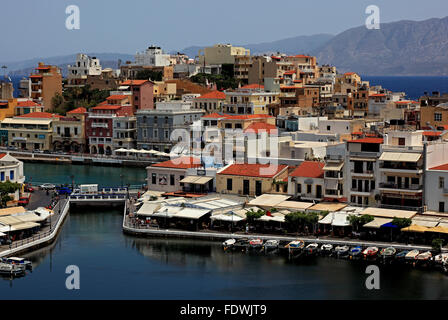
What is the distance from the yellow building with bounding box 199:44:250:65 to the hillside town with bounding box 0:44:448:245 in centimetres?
14

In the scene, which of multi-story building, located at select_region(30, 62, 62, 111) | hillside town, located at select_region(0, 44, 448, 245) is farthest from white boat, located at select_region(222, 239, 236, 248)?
multi-story building, located at select_region(30, 62, 62, 111)

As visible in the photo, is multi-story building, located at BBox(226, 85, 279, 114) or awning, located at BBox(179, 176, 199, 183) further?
multi-story building, located at BBox(226, 85, 279, 114)

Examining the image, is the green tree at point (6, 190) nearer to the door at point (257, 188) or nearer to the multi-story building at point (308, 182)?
the door at point (257, 188)

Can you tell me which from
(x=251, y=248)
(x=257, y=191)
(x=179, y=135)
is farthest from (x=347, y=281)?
(x=179, y=135)

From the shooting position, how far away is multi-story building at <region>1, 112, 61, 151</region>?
77.6 meters

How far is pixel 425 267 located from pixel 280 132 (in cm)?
2327

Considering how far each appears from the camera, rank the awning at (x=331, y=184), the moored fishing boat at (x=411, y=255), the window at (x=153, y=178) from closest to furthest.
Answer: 1. the moored fishing boat at (x=411, y=255)
2. the awning at (x=331, y=184)
3. the window at (x=153, y=178)

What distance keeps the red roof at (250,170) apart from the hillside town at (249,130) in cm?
6

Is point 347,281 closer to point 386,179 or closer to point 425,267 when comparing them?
point 425,267

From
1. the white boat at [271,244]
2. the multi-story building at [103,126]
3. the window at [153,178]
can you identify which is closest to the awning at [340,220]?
the white boat at [271,244]

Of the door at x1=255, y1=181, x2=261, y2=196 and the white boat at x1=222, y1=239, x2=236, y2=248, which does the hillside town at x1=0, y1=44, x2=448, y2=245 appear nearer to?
the door at x1=255, y1=181, x2=261, y2=196

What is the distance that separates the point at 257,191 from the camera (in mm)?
43125

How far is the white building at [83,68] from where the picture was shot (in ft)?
337

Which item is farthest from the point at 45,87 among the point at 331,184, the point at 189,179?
the point at 331,184
